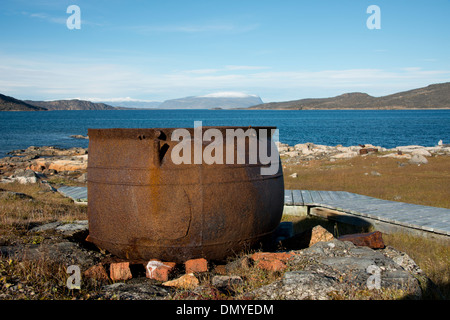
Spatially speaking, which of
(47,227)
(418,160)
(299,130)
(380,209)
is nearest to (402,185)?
(380,209)

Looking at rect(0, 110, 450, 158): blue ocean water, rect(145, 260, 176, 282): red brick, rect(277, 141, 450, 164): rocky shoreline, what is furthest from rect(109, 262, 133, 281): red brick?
rect(0, 110, 450, 158): blue ocean water

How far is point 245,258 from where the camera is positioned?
14.8 feet

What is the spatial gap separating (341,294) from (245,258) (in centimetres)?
132

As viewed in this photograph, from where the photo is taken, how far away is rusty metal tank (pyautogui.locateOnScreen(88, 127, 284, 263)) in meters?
4.38

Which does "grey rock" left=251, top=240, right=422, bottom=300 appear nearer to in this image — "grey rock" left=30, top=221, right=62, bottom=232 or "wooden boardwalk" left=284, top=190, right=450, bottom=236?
"wooden boardwalk" left=284, top=190, right=450, bottom=236

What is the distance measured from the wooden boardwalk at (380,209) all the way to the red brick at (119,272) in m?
4.66

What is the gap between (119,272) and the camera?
441 centimetres

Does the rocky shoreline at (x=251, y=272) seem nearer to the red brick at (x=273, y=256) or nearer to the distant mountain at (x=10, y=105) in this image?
the red brick at (x=273, y=256)

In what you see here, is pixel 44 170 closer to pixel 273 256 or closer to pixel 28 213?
pixel 28 213

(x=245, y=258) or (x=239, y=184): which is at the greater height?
(x=239, y=184)

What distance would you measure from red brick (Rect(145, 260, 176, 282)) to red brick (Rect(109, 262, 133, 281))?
21 cm

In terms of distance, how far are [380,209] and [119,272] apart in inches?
212
